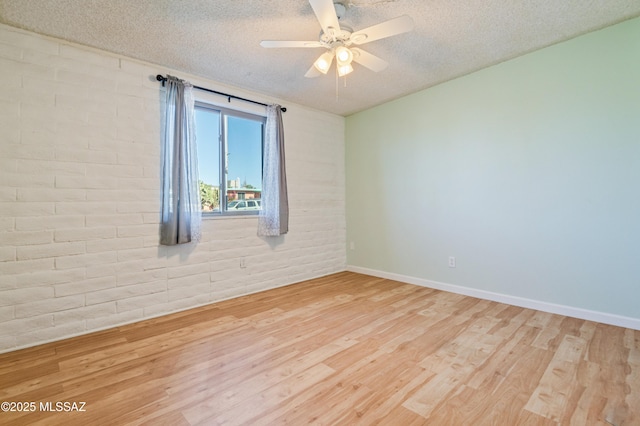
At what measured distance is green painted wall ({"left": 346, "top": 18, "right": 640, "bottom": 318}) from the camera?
7.63 ft

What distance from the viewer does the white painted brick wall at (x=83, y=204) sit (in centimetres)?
214

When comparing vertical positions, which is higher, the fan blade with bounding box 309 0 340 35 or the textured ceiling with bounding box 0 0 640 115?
the textured ceiling with bounding box 0 0 640 115

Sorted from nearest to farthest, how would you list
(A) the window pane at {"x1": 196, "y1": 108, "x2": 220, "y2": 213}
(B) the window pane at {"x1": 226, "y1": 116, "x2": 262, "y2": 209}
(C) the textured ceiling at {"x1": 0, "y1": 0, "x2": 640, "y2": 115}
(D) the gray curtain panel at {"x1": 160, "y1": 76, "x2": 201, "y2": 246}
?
1. (C) the textured ceiling at {"x1": 0, "y1": 0, "x2": 640, "y2": 115}
2. (D) the gray curtain panel at {"x1": 160, "y1": 76, "x2": 201, "y2": 246}
3. (A) the window pane at {"x1": 196, "y1": 108, "x2": 220, "y2": 213}
4. (B) the window pane at {"x1": 226, "y1": 116, "x2": 262, "y2": 209}

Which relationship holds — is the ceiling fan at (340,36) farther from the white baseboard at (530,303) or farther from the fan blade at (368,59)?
the white baseboard at (530,303)

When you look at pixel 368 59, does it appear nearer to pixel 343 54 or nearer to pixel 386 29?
pixel 343 54

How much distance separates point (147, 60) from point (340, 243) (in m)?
3.28

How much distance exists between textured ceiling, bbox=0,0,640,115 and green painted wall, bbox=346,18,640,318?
29 cm

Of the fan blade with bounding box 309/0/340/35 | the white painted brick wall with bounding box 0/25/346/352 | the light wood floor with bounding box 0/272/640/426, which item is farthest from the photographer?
the white painted brick wall with bounding box 0/25/346/352

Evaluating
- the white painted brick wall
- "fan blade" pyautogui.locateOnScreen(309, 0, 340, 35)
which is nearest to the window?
the white painted brick wall

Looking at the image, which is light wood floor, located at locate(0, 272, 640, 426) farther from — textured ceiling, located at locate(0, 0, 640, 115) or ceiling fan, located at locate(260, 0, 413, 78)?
textured ceiling, located at locate(0, 0, 640, 115)

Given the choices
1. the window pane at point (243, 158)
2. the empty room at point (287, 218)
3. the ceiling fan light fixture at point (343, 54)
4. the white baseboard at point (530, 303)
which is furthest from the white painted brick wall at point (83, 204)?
the white baseboard at point (530, 303)

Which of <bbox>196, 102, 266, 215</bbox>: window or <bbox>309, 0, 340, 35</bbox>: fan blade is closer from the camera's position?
<bbox>309, 0, 340, 35</bbox>: fan blade

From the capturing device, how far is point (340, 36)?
196 centimetres

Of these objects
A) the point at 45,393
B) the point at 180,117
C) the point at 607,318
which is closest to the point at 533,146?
the point at 607,318
